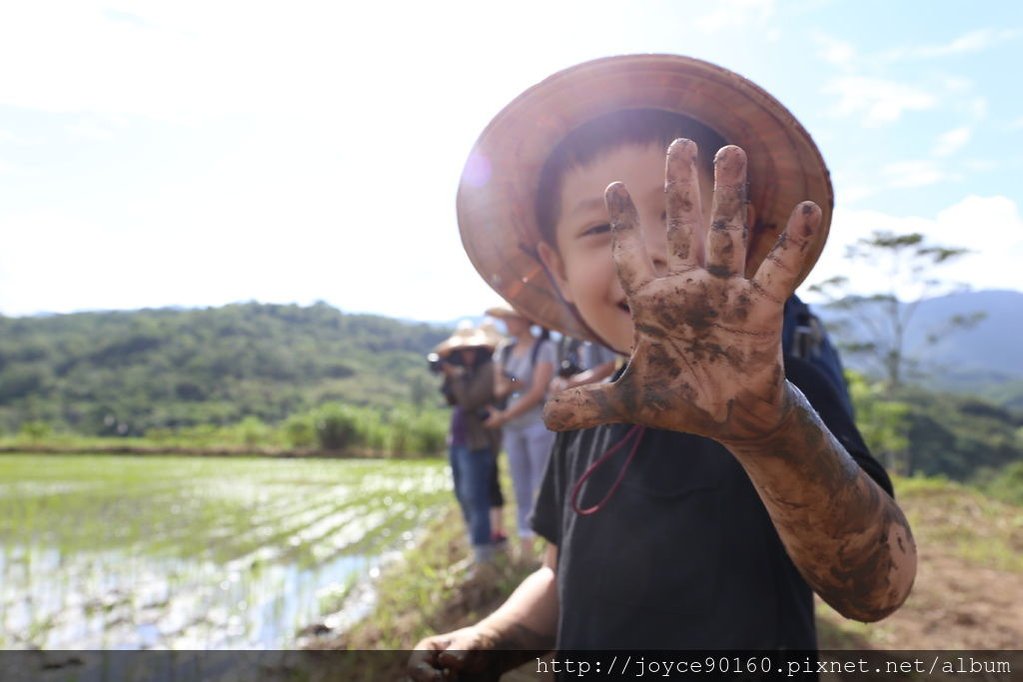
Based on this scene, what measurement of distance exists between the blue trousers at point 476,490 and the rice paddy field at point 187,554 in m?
1.16

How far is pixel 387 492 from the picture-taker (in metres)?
11.5

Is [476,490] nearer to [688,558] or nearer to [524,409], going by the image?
[524,409]

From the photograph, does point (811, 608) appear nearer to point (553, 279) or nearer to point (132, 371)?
point (553, 279)

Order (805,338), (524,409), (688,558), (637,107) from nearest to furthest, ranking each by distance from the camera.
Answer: (688,558)
(637,107)
(805,338)
(524,409)

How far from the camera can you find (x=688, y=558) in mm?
1062

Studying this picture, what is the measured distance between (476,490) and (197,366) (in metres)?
67.6

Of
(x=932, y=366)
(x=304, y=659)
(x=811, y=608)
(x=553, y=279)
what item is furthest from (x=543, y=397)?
(x=932, y=366)

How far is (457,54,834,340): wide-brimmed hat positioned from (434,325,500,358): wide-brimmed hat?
3385mm

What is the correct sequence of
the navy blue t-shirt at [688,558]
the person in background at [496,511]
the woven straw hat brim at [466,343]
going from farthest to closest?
the woven straw hat brim at [466,343], the person in background at [496,511], the navy blue t-shirt at [688,558]

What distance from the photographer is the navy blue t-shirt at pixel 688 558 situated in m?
1.03

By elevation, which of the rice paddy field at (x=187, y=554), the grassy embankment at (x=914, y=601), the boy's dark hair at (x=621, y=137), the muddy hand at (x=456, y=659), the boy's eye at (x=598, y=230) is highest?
the boy's dark hair at (x=621, y=137)

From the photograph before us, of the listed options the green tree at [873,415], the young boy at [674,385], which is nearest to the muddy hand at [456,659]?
the young boy at [674,385]

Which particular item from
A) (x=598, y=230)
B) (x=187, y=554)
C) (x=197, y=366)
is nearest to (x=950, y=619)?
(x=598, y=230)

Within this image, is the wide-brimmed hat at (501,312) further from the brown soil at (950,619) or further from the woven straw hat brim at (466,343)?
the brown soil at (950,619)
